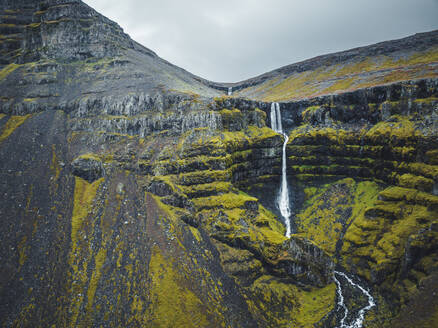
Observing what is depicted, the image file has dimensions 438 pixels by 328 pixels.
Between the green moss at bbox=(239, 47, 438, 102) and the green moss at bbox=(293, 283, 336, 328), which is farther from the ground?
the green moss at bbox=(239, 47, 438, 102)

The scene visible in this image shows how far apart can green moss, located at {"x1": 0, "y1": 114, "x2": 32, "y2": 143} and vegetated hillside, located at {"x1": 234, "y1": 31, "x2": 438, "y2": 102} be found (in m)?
91.6

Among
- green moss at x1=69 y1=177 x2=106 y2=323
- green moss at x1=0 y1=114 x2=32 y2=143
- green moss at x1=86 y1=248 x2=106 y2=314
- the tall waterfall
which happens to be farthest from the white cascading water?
green moss at x1=0 y1=114 x2=32 y2=143

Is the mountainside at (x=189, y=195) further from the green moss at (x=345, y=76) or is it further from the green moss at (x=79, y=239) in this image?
the green moss at (x=345, y=76)

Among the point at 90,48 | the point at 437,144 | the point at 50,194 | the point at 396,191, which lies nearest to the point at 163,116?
the point at 50,194

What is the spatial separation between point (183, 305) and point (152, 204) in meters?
18.0

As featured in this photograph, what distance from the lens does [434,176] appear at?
41375 mm

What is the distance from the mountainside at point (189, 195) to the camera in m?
32.4

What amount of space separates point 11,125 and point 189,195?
1674 inches

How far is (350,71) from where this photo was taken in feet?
389

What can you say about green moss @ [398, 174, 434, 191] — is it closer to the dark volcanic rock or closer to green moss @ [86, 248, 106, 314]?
green moss @ [86, 248, 106, 314]

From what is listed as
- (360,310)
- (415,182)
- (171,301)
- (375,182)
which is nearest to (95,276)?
(171,301)

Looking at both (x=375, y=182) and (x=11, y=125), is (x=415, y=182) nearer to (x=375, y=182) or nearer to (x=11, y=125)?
(x=375, y=182)

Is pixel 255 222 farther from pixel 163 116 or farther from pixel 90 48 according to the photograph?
pixel 90 48

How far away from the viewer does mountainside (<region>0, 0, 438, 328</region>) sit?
106 feet
